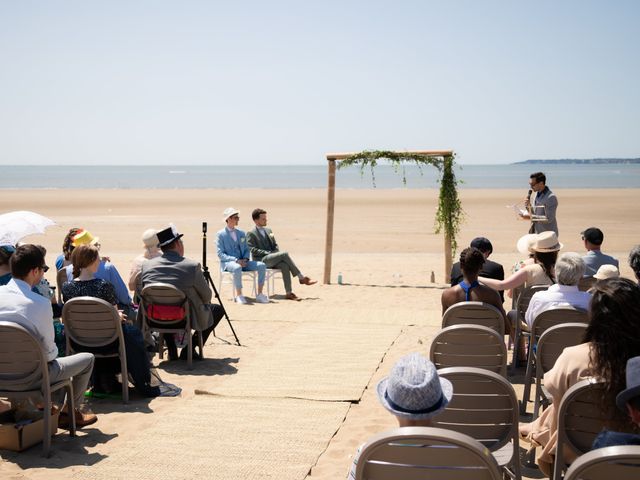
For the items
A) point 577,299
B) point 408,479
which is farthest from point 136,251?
point 408,479

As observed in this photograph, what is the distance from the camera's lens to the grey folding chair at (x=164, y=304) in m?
7.30

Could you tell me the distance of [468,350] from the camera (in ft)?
16.4

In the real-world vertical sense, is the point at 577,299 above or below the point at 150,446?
above

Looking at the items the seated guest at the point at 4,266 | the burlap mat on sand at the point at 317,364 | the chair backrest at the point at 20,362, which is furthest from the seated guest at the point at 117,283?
the chair backrest at the point at 20,362

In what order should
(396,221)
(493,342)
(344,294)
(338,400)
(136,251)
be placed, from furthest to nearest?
(396,221)
(136,251)
(344,294)
(338,400)
(493,342)

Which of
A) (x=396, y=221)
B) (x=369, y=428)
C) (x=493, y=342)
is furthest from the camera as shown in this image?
(x=396, y=221)

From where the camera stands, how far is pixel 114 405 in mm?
6391

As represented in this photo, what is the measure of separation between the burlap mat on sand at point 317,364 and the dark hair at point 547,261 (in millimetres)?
1920

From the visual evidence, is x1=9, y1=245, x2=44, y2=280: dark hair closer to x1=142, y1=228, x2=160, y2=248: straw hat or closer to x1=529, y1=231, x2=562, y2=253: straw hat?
x1=142, y1=228, x2=160, y2=248: straw hat

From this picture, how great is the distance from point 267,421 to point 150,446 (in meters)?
0.97

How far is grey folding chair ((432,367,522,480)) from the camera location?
3.78m

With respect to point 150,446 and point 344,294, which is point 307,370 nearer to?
point 150,446

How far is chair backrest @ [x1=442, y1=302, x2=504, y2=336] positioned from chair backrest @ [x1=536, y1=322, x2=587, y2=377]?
2.74 ft

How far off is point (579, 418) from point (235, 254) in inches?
353
